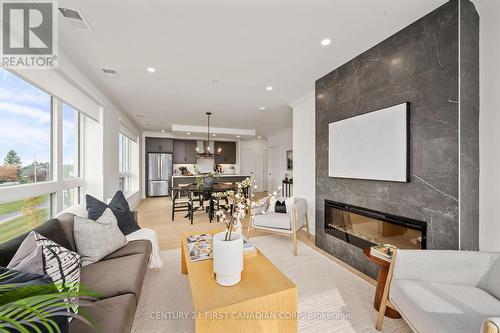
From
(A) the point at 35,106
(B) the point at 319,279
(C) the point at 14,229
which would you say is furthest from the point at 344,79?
(C) the point at 14,229

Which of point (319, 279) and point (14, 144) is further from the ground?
point (14, 144)

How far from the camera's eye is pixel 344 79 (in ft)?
8.70

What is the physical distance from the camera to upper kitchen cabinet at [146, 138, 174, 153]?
765 cm

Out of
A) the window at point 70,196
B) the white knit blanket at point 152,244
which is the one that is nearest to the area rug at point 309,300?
the white knit blanket at point 152,244

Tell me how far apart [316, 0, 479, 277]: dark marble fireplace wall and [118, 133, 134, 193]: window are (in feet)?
18.5

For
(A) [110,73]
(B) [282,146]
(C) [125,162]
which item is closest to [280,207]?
(A) [110,73]

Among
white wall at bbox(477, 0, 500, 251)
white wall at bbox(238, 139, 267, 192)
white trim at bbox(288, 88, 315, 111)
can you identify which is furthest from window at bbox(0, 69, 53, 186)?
white wall at bbox(238, 139, 267, 192)

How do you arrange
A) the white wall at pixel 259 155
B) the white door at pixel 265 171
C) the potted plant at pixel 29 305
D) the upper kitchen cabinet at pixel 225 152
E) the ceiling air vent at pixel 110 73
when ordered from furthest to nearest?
the white door at pixel 265 171, the white wall at pixel 259 155, the upper kitchen cabinet at pixel 225 152, the ceiling air vent at pixel 110 73, the potted plant at pixel 29 305

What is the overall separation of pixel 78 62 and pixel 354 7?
3.10 meters

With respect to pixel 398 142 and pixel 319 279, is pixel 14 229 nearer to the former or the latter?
pixel 319 279

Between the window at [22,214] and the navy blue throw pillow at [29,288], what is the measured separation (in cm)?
132

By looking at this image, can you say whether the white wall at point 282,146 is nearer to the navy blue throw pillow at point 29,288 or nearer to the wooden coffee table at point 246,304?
the wooden coffee table at point 246,304

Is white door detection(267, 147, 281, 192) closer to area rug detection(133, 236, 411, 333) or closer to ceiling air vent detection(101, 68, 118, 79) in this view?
area rug detection(133, 236, 411, 333)

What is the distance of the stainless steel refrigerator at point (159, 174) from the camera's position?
7574mm
